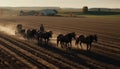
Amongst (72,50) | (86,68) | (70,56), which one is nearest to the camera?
(86,68)

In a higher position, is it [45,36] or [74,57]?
[45,36]

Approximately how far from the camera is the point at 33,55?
19.4 meters

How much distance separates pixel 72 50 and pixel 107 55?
10.1 ft

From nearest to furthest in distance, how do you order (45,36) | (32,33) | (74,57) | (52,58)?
(52,58) → (74,57) → (45,36) → (32,33)

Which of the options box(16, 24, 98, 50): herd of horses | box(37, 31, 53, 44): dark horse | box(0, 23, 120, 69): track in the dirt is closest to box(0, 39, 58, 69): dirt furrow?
box(0, 23, 120, 69): track in the dirt

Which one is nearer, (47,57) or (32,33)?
(47,57)

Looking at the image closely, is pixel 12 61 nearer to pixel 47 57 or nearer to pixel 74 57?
pixel 47 57

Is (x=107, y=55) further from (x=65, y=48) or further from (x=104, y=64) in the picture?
(x=65, y=48)

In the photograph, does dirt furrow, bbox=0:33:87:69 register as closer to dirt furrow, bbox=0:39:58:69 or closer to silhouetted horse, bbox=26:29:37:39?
dirt furrow, bbox=0:39:58:69

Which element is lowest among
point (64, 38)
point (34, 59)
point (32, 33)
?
point (34, 59)

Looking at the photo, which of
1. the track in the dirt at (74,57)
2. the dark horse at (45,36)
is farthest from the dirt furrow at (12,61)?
the dark horse at (45,36)

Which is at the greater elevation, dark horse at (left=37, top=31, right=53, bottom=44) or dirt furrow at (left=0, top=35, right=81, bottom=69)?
dark horse at (left=37, top=31, right=53, bottom=44)

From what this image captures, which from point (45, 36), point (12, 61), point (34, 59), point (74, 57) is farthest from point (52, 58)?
point (45, 36)

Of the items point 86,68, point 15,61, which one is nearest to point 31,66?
point 15,61
